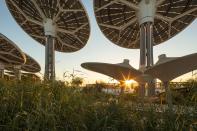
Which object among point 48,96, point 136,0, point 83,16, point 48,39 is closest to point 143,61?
point 136,0

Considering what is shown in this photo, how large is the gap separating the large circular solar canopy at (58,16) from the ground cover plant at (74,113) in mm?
21514

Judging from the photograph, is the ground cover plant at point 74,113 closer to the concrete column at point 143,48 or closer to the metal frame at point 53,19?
the concrete column at point 143,48

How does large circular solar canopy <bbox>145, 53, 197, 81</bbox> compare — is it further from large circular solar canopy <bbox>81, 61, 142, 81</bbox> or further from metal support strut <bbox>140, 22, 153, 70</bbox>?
metal support strut <bbox>140, 22, 153, 70</bbox>

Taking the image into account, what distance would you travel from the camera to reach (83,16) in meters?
27.3

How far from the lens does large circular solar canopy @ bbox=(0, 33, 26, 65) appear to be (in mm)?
34438

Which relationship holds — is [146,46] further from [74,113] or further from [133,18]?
[74,113]

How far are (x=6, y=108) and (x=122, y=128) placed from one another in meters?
2.20

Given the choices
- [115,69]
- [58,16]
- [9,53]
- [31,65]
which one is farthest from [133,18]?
[31,65]

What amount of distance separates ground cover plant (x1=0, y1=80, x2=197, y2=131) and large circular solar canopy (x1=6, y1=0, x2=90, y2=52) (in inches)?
847

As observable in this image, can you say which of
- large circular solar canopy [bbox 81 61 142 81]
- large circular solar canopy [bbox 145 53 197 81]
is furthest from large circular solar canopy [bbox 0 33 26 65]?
large circular solar canopy [bbox 145 53 197 81]

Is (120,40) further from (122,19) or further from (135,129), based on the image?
(135,129)

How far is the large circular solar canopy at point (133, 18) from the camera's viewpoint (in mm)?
23859

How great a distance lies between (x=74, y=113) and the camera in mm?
4566

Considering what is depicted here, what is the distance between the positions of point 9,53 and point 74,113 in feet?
122
